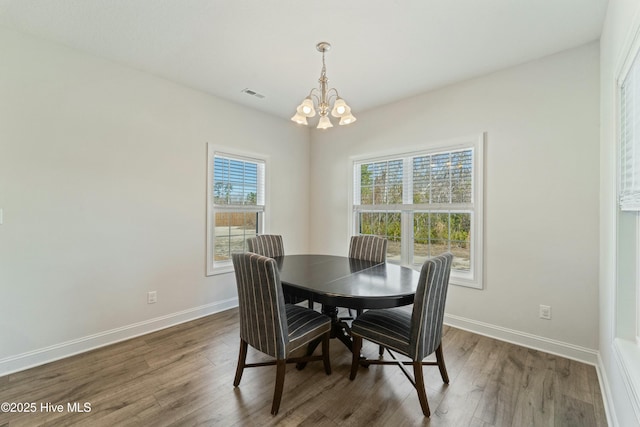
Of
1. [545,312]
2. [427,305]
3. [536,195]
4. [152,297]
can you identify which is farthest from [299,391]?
[536,195]

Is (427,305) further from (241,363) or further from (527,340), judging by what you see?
(527,340)

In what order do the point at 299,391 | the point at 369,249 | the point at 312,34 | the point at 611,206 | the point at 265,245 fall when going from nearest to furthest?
the point at 611,206, the point at 299,391, the point at 312,34, the point at 369,249, the point at 265,245

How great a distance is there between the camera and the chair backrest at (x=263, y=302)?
168 centimetres

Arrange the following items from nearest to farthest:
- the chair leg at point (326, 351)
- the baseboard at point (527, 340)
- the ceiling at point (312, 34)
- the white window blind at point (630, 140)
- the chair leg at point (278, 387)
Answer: the white window blind at point (630, 140)
the chair leg at point (278, 387)
the ceiling at point (312, 34)
the chair leg at point (326, 351)
the baseboard at point (527, 340)

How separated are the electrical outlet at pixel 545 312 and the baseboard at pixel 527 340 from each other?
7.6 inches

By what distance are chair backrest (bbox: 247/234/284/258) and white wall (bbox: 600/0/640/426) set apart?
2.81m

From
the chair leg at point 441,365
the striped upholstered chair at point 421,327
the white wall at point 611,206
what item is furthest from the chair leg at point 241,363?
the white wall at point 611,206

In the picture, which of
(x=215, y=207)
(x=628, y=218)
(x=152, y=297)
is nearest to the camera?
(x=628, y=218)

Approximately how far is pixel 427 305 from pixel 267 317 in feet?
3.26

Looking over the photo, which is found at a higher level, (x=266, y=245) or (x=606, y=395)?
(x=266, y=245)

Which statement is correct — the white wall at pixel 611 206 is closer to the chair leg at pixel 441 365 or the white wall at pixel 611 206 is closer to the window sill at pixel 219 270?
the chair leg at pixel 441 365

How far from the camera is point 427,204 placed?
335cm

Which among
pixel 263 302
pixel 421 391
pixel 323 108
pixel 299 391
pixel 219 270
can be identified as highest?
pixel 323 108

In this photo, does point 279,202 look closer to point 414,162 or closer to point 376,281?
point 414,162
